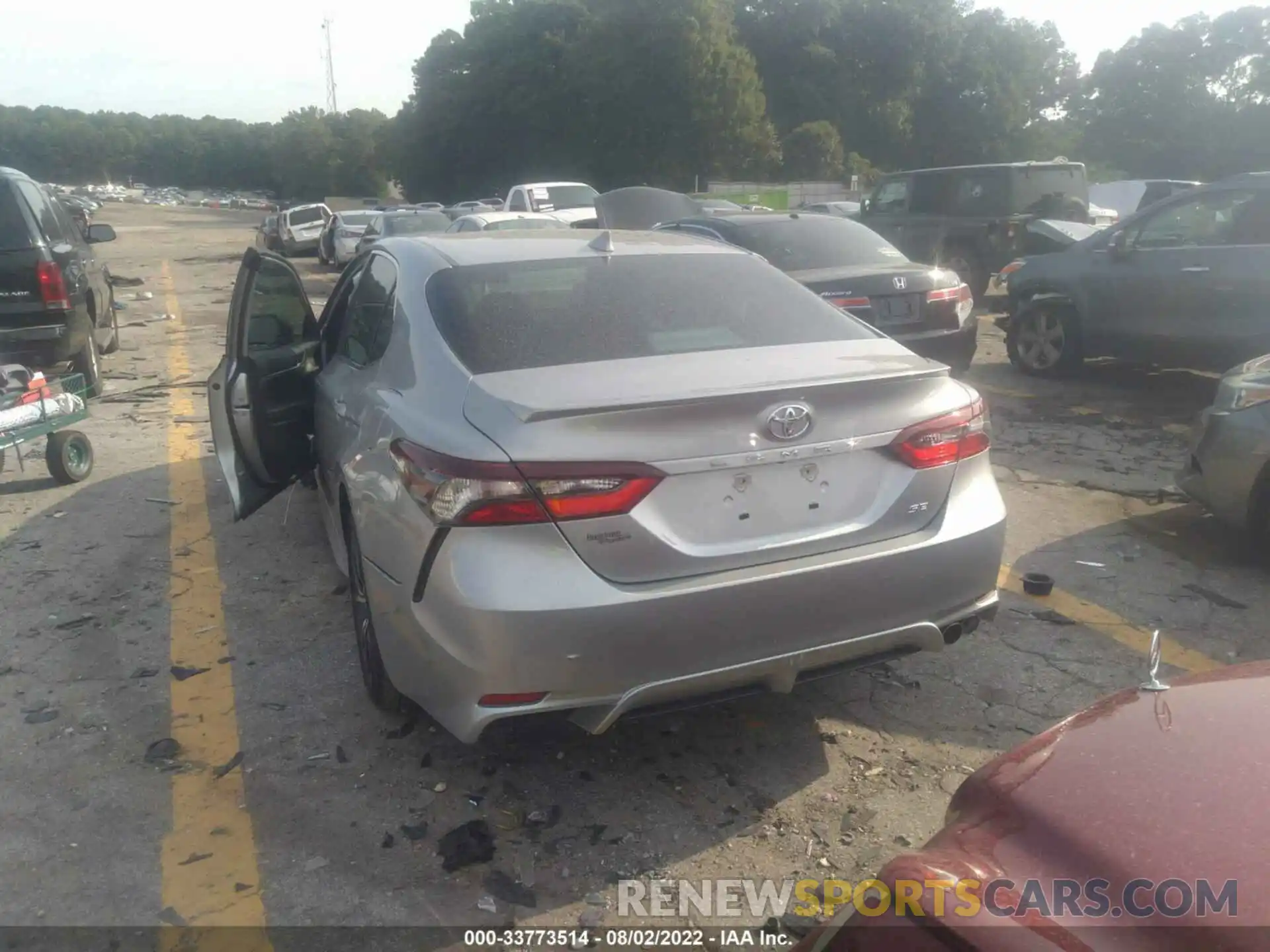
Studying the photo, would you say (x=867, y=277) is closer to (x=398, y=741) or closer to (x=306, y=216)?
(x=398, y=741)

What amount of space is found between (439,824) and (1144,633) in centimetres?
292

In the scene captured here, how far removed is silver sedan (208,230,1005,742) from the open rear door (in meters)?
0.91

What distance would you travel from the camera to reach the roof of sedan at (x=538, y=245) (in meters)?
4.16

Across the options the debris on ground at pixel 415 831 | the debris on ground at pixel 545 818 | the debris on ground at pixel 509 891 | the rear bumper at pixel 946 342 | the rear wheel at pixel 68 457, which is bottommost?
the debris on ground at pixel 545 818

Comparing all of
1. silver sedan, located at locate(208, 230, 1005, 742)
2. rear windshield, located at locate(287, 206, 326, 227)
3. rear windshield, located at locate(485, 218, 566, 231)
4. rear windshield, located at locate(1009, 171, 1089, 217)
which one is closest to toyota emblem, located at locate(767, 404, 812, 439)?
silver sedan, located at locate(208, 230, 1005, 742)

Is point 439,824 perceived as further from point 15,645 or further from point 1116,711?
point 15,645

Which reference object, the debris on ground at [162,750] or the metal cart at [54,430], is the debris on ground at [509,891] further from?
the metal cart at [54,430]

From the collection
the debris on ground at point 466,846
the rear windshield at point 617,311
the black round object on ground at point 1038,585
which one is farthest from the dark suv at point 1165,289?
the debris on ground at point 466,846

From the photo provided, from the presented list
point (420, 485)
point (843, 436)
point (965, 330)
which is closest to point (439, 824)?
point (420, 485)

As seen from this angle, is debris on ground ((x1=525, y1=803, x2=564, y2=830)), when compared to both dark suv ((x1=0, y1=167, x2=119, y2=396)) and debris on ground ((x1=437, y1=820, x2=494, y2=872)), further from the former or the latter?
dark suv ((x1=0, y1=167, x2=119, y2=396))

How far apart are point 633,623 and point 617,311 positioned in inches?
48.9

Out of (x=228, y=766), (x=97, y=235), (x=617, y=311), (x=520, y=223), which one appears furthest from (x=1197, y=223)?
(x=520, y=223)

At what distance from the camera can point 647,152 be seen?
5078 centimetres

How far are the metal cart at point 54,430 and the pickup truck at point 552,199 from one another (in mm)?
14773
